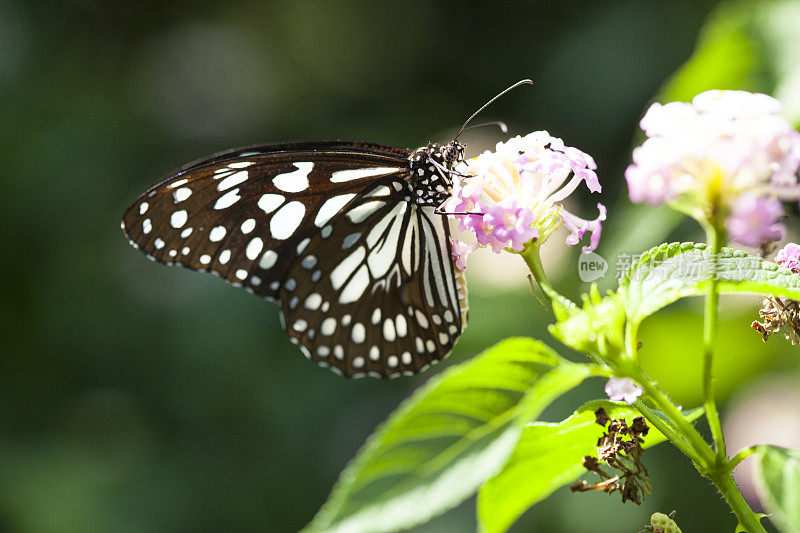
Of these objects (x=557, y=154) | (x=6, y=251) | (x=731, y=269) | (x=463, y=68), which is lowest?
(x=6, y=251)

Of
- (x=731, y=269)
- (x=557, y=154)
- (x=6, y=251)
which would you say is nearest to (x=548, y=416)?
(x=557, y=154)

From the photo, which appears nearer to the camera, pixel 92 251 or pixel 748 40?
pixel 748 40

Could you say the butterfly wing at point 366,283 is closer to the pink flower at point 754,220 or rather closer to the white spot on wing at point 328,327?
the white spot on wing at point 328,327

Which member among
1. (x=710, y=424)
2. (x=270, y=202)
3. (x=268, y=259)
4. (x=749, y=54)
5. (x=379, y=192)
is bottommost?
(x=710, y=424)

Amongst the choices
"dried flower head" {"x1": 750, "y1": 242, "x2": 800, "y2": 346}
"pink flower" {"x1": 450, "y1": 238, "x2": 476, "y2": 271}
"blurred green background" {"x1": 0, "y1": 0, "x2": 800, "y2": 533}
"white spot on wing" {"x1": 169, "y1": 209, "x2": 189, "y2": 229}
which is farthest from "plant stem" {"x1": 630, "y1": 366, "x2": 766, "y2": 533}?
"blurred green background" {"x1": 0, "y1": 0, "x2": 800, "y2": 533}

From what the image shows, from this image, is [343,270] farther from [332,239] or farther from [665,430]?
[665,430]

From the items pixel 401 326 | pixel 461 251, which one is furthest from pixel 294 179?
pixel 461 251

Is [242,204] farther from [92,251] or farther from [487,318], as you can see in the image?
[92,251]

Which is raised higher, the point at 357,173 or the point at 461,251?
the point at 357,173
